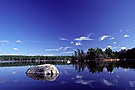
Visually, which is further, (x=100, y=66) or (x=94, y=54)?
(x=94, y=54)

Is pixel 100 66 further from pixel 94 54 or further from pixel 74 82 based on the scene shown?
pixel 94 54

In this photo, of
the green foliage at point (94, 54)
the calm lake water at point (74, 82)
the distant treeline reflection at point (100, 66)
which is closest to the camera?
the calm lake water at point (74, 82)

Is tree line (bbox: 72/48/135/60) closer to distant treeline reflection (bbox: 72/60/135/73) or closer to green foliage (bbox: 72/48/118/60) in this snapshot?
green foliage (bbox: 72/48/118/60)

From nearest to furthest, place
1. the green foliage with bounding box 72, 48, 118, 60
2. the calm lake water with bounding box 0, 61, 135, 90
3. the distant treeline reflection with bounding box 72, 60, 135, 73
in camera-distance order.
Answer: the calm lake water with bounding box 0, 61, 135, 90, the distant treeline reflection with bounding box 72, 60, 135, 73, the green foliage with bounding box 72, 48, 118, 60

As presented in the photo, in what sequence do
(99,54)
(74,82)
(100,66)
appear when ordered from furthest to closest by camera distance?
(99,54), (100,66), (74,82)

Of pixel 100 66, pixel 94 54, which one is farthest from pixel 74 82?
pixel 94 54

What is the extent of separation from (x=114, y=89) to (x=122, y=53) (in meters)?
158

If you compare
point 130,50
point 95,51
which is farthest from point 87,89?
point 130,50

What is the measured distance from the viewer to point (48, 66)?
29141 millimetres

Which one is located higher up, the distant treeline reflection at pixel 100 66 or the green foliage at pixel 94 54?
the green foliage at pixel 94 54

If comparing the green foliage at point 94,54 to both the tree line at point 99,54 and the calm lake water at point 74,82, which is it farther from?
the calm lake water at point 74,82

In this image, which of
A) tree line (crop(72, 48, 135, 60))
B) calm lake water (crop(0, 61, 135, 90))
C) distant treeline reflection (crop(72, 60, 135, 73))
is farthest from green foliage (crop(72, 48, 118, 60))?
calm lake water (crop(0, 61, 135, 90))

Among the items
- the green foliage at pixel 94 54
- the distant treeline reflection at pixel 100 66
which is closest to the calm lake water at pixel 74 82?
the distant treeline reflection at pixel 100 66

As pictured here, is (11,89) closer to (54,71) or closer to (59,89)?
(59,89)
